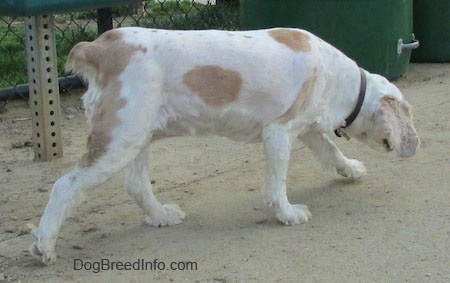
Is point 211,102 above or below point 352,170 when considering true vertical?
above

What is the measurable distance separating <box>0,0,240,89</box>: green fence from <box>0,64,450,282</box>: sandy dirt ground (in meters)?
1.98

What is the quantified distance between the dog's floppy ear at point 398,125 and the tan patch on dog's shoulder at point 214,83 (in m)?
0.80

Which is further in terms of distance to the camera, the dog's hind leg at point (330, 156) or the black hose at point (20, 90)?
the black hose at point (20, 90)

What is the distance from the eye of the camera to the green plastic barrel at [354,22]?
696 centimetres

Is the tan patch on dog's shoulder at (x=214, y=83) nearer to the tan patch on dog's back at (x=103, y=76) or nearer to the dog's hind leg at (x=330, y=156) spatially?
the tan patch on dog's back at (x=103, y=76)

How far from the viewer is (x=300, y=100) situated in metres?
4.10

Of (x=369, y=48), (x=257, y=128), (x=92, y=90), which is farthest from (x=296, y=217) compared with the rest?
(x=369, y=48)

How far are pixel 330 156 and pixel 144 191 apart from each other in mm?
1072

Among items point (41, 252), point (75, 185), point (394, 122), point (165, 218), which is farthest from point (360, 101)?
point (41, 252)

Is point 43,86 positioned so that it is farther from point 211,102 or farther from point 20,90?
point 211,102

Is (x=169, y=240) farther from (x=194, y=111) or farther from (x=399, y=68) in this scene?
(x=399, y=68)

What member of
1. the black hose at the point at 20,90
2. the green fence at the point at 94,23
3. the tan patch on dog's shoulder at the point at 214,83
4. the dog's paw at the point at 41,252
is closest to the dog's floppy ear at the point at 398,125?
the tan patch on dog's shoulder at the point at 214,83

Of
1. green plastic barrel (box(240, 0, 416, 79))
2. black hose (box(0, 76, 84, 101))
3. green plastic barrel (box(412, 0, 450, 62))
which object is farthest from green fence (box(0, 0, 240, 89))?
green plastic barrel (box(412, 0, 450, 62))

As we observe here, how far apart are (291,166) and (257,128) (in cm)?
104
